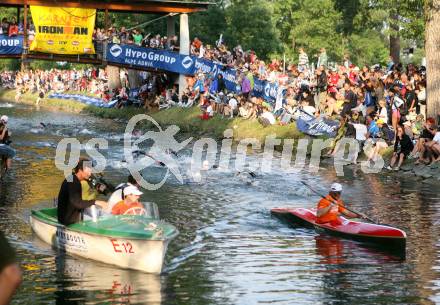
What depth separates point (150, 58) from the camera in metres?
43.1

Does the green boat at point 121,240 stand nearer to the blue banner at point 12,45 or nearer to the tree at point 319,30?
the blue banner at point 12,45

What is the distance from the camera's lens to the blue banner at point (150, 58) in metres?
42.0

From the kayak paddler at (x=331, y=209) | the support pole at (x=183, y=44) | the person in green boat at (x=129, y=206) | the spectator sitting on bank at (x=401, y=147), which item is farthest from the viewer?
the support pole at (x=183, y=44)

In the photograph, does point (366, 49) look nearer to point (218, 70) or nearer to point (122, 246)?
point (218, 70)

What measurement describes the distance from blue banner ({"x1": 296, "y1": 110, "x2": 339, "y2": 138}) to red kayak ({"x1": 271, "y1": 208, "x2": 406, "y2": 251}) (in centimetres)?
1139

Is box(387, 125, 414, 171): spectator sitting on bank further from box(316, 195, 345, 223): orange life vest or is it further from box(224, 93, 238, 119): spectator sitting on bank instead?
box(224, 93, 238, 119): spectator sitting on bank

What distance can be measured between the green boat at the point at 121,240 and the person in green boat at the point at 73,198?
6.7 inches

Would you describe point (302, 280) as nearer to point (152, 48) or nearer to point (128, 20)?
point (152, 48)

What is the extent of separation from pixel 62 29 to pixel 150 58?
485 cm

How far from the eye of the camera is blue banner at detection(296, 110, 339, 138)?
2862 centimetres

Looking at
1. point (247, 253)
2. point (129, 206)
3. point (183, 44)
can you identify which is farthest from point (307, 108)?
point (129, 206)

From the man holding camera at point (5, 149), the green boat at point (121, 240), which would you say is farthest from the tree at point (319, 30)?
the green boat at point (121, 240)

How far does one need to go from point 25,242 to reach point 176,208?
493 cm

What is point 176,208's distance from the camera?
18.8 meters
